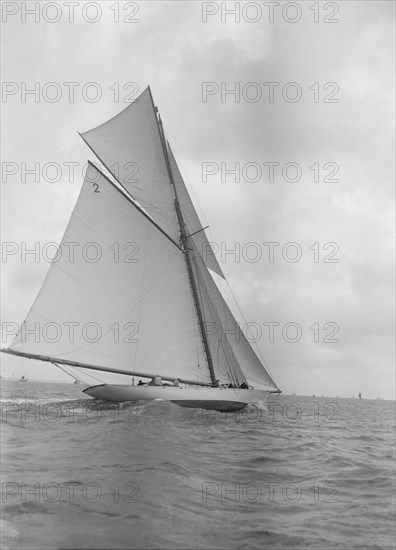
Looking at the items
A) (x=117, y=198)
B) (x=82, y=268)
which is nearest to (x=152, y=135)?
(x=117, y=198)

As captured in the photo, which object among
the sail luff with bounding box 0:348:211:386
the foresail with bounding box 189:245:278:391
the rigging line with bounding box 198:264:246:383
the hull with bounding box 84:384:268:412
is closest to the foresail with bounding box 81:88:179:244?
the foresail with bounding box 189:245:278:391

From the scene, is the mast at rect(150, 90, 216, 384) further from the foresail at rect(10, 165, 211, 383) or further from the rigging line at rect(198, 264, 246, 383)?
the rigging line at rect(198, 264, 246, 383)

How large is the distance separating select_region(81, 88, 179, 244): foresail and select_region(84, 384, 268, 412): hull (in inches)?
412

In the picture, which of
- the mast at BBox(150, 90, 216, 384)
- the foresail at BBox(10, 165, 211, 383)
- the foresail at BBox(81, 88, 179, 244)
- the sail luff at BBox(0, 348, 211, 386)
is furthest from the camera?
the foresail at BBox(81, 88, 179, 244)

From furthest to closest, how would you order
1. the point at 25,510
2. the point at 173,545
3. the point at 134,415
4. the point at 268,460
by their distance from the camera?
the point at 134,415 → the point at 268,460 → the point at 25,510 → the point at 173,545

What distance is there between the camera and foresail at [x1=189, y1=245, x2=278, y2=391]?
101ft

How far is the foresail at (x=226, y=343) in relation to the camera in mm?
30797

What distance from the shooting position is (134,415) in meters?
21.8

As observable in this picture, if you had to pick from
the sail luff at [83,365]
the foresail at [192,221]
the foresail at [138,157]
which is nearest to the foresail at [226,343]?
the foresail at [192,221]

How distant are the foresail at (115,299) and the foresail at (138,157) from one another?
243 centimetres

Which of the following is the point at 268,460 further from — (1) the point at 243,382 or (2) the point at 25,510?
(1) the point at 243,382

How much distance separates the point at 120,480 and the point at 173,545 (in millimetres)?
3316

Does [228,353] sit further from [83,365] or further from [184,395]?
[83,365]

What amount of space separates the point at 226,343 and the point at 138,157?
1364cm
